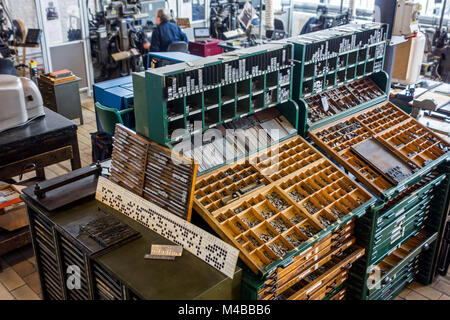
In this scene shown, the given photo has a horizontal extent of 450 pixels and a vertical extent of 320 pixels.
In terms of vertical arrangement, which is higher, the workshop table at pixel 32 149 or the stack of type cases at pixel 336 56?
the stack of type cases at pixel 336 56

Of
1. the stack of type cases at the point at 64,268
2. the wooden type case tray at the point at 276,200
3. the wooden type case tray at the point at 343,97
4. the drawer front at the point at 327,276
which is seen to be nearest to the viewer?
the stack of type cases at the point at 64,268

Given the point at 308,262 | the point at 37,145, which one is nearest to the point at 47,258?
the point at 37,145

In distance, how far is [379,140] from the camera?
13.7ft

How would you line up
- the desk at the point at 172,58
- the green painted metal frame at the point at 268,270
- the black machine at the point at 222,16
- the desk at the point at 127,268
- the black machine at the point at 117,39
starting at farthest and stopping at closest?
the black machine at the point at 222,16, the black machine at the point at 117,39, the desk at the point at 172,58, the green painted metal frame at the point at 268,270, the desk at the point at 127,268

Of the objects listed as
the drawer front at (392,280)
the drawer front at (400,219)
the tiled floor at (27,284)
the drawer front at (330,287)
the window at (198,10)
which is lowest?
the tiled floor at (27,284)

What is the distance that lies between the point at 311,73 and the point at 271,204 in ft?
4.56

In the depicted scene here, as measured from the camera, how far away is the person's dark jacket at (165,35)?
8.73 m

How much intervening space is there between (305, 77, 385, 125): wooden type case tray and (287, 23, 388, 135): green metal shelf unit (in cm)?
1

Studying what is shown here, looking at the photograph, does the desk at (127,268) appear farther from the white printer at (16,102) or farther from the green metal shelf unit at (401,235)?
the white printer at (16,102)

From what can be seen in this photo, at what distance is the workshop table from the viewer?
4.57m

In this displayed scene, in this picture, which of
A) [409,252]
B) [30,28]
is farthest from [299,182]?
[30,28]

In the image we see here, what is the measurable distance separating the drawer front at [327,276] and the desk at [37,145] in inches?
119

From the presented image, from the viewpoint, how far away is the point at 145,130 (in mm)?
3371

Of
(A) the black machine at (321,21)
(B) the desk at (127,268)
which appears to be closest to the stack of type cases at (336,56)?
(B) the desk at (127,268)
